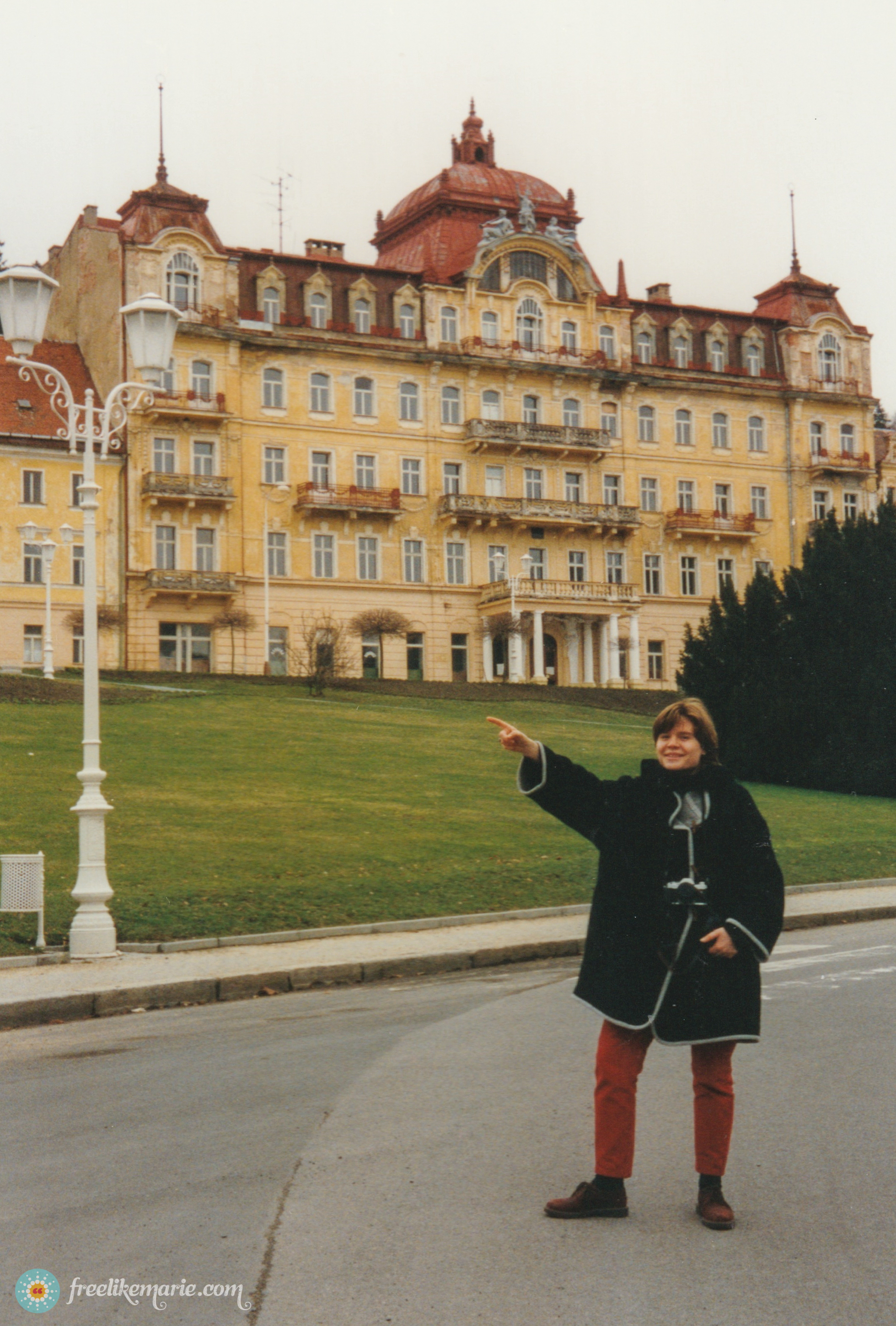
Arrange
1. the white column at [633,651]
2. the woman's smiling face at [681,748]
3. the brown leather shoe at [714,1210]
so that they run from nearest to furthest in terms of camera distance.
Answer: the brown leather shoe at [714,1210]
the woman's smiling face at [681,748]
the white column at [633,651]

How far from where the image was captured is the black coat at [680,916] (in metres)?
5.53

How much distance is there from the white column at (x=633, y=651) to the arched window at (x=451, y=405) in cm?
1177

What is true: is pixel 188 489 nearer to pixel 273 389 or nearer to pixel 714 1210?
pixel 273 389

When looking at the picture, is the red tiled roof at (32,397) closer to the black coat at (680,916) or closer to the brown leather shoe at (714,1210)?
the black coat at (680,916)

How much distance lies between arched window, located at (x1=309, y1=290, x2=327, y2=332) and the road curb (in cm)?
5368

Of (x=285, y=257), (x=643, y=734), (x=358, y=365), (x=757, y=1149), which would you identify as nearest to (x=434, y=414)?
(x=358, y=365)

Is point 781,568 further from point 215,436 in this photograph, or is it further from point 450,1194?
point 450,1194

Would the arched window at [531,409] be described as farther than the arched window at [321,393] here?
Yes

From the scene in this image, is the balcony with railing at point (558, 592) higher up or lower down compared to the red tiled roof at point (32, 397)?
lower down

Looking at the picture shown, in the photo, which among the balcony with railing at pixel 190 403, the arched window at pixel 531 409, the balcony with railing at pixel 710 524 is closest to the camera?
the balcony with railing at pixel 190 403

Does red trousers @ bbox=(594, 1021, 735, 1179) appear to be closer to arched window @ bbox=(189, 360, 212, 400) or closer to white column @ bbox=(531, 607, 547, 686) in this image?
white column @ bbox=(531, 607, 547, 686)

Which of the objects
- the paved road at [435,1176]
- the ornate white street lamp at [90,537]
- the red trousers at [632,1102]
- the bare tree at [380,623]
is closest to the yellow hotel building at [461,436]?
the bare tree at [380,623]

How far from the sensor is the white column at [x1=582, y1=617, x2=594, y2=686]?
221ft

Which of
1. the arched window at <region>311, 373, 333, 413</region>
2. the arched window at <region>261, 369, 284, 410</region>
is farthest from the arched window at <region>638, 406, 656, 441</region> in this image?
the arched window at <region>261, 369, 284, 410</region>
